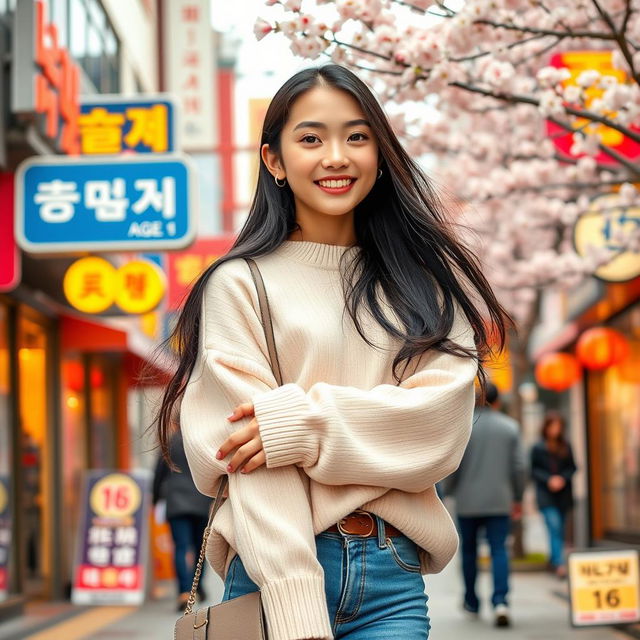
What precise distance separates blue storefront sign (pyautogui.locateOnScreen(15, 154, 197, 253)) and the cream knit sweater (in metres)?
6.66

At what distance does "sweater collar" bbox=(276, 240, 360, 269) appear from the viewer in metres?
2.94

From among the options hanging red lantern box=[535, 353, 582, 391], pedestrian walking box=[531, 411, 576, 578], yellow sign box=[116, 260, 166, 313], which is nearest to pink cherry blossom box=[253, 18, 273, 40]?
yellow sign box=[116, 260, 166, 313]

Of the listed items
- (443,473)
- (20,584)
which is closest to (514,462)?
(20,584)

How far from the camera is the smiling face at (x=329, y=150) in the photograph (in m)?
2.86

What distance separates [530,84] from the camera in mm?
7879

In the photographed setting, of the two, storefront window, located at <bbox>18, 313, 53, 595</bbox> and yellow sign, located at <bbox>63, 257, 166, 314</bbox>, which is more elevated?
yellow sign, located at <bbox>63, 257, 166, 314</bbox>

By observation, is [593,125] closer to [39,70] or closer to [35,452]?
[39,70]

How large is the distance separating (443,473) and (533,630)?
7.33m

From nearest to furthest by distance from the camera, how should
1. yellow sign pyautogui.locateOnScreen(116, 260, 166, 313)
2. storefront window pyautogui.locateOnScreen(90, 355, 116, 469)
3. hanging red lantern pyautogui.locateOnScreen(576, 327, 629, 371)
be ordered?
yellow sign pyautogui.locateOnScreen(116, 260, 166, 313)
storefront window pyautogui.locateOnScreen(90, 355, 116, 469)
hanging red lantern pyautogui.locateOnScreen(576, 327, 629, 371)

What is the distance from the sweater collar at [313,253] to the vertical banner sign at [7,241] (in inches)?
249

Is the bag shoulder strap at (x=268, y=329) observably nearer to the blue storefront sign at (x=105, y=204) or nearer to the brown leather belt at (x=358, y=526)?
the brown leather belt at (x=358, y=526)

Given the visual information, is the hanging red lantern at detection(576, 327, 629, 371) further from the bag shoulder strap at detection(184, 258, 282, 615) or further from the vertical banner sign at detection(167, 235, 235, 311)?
the bag shoulder strap at detection(184, 258, 282, 615)

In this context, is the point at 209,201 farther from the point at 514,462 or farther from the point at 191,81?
the point at 514,462

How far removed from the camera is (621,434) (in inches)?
663
